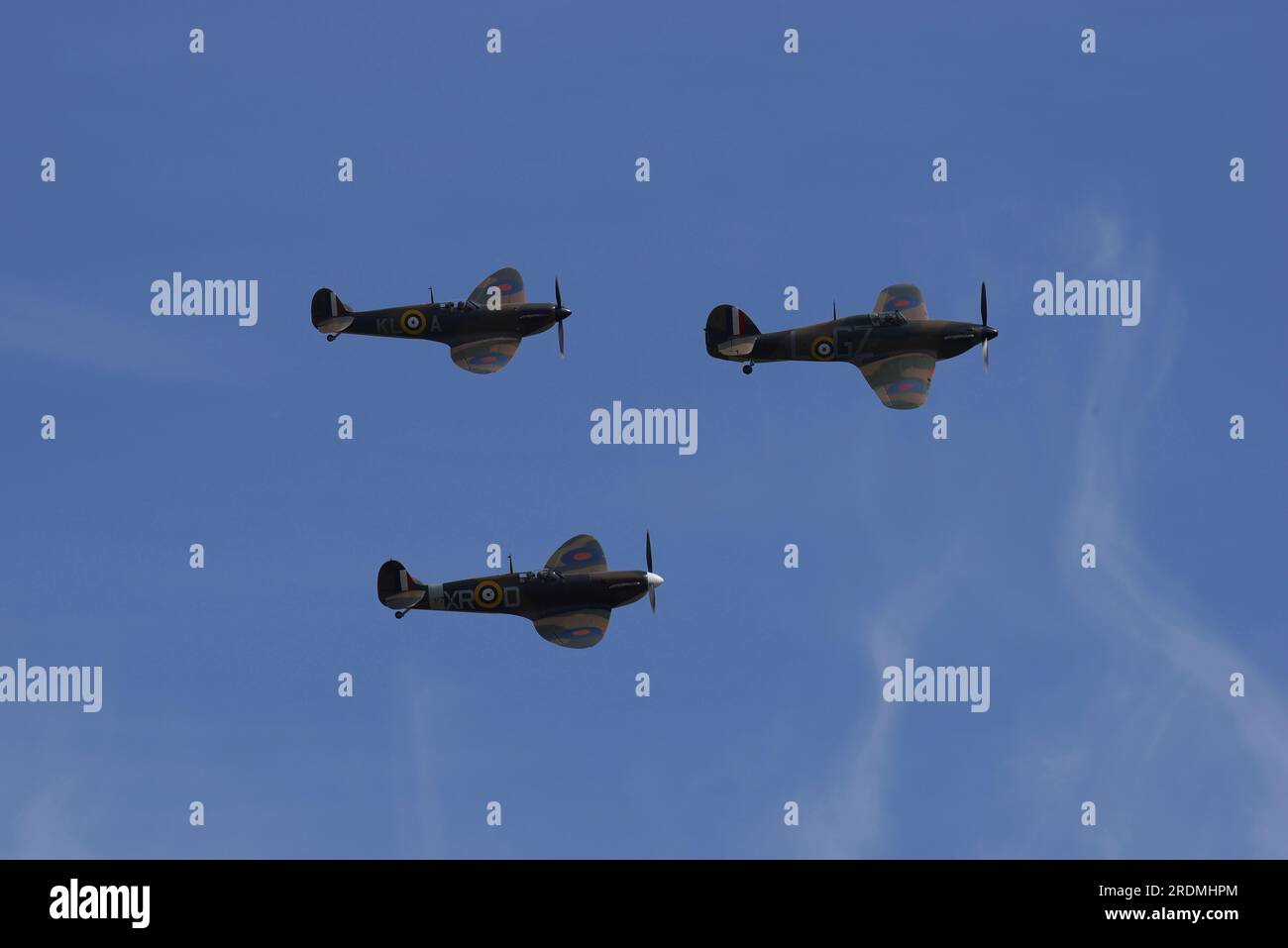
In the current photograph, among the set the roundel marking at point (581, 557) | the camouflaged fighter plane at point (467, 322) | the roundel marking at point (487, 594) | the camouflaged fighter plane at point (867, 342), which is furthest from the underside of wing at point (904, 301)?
the roundel marking at point (487, 594)

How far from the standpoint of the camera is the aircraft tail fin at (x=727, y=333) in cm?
8006

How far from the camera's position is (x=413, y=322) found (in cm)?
8206

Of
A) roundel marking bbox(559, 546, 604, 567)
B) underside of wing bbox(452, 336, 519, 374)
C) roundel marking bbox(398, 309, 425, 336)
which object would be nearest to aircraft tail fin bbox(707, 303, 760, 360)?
underside of wing bbox(452, 336, 519, 374)

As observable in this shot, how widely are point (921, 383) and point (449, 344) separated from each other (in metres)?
17.9

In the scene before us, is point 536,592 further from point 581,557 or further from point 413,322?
point 413,322

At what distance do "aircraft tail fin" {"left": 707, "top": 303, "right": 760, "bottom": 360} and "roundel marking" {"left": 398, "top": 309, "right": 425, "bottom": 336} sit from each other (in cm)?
1109

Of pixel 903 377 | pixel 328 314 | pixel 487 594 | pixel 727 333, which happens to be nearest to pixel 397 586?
pixel 487 594

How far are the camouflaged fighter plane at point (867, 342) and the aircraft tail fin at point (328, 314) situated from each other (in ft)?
46.1

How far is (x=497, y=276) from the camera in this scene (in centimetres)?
8362

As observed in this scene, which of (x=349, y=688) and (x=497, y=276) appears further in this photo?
(x=497, y=276)

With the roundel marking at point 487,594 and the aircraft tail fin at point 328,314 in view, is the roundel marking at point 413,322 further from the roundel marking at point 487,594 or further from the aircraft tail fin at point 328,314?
the roundel marking at point 487,594

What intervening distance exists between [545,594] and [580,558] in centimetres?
201
